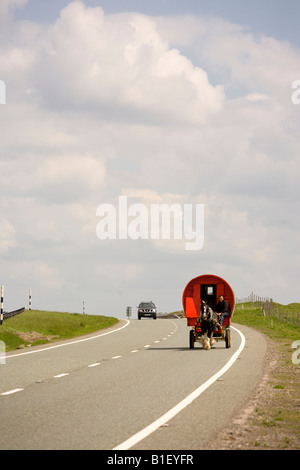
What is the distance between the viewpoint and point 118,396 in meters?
12.7

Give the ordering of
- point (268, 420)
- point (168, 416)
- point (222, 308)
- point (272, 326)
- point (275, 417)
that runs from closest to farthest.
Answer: point (168, 416)
point (268, 420)
point (275, 417)
point (222, 308)
point (272, 326)

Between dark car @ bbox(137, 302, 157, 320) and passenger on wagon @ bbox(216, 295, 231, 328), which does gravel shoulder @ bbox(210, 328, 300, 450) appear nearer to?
passenger on wagon @ bbox(216, 295, 231, 328)

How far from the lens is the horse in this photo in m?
24.9

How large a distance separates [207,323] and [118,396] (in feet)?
41.9

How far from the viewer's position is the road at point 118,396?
8.89 m

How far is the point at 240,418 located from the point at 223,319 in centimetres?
1591

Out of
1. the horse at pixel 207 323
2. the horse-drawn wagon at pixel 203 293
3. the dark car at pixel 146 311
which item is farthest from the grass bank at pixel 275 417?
the dark car at pixel 146 311

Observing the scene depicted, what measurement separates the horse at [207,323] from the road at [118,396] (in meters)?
1.52

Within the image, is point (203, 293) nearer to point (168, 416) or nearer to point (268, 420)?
point (268, 420)

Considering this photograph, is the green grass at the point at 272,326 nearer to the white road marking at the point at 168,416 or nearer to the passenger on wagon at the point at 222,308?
the passenger on wagon at the point at 222,308

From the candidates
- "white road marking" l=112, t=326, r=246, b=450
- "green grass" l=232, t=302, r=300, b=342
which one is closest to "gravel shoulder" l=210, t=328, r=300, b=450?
"white road marking" l=112, t=326, r=246, b=450

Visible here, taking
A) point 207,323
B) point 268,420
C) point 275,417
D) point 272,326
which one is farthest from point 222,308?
point 272,326
